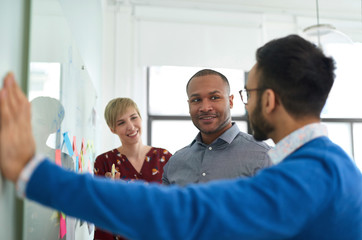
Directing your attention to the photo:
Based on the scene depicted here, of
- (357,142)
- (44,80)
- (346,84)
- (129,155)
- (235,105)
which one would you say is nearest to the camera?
(44,80)

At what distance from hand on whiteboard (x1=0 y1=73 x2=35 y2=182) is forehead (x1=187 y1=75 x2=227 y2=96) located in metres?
1.14

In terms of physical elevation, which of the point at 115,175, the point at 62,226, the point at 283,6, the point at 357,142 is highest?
the point at 283,6

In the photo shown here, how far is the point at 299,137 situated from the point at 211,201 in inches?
14.6

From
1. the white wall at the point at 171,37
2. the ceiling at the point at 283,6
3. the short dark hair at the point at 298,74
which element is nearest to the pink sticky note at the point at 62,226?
the short dark hair at the point at 298,74

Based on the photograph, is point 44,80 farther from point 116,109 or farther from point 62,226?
point 116,109

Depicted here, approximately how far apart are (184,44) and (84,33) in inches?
95.4

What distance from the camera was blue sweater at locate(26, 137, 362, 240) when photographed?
0.70 meters

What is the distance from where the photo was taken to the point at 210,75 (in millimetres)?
1813

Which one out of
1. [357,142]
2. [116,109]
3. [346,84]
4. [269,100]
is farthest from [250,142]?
[357,142]

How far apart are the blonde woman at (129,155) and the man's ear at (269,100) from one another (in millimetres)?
1424

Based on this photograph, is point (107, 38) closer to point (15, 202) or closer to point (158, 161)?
point (158, 161)

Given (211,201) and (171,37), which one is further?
(171,37)

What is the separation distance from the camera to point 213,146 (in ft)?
5.66

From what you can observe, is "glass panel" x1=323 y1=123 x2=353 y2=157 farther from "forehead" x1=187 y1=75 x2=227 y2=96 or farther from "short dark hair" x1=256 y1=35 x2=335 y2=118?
"short dark hair" x1=256 y1=35 x2=335 y2=118
